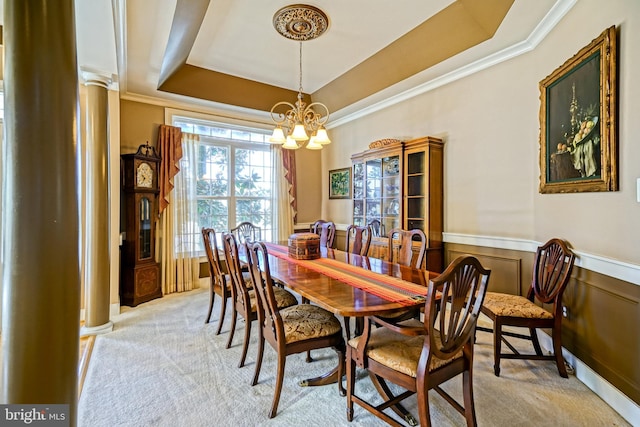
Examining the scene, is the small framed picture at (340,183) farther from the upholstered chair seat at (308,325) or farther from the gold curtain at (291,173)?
the upholstered chair seat at (308,325)

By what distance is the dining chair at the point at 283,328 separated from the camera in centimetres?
184

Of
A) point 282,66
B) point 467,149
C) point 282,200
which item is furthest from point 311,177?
point 467,149

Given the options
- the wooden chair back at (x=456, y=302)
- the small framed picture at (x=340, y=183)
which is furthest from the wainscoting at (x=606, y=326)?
the small framed picture at (x=340, y=183)

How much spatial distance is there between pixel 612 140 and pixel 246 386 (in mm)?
2885

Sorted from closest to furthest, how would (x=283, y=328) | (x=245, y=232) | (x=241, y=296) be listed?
(x=283, y=328)
(x=241, y=296)
(x=245, y=232)

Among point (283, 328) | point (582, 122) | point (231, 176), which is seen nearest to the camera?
point (283, 328)

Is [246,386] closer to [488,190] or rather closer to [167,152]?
[488,190]

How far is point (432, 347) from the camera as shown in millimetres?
1408

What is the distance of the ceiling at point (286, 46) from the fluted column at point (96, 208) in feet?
0.97

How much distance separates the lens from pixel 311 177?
573 centimetres

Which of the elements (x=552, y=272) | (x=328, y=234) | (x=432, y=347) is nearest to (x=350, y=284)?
(x=432, y=347)

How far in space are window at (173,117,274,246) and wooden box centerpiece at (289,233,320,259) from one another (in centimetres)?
234

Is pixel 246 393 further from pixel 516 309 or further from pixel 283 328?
pixel 516 309

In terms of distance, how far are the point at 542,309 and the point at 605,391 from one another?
1.87 feet
